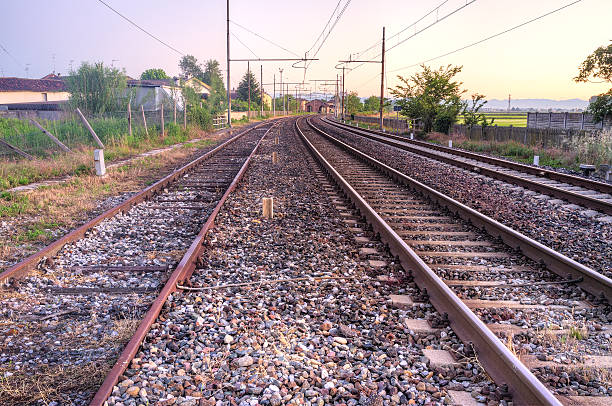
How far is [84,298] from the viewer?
4.64 metres

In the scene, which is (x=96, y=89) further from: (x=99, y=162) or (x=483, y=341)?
(x=483, y=341)

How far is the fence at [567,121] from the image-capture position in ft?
82.6

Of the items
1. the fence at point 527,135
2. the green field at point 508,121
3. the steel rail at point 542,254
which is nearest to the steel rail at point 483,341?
the steel rail at point 542,254

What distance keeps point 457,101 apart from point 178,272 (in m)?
31.3

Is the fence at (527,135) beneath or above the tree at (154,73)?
beneath

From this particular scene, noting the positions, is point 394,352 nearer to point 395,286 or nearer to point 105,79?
point 395,286

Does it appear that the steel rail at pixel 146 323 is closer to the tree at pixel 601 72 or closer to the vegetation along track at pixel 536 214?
the vegetation along track at pixel 536 214

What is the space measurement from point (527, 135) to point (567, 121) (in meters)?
9.57

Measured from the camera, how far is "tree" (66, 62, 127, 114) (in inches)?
1119

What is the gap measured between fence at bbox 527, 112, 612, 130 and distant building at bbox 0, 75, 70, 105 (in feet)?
164

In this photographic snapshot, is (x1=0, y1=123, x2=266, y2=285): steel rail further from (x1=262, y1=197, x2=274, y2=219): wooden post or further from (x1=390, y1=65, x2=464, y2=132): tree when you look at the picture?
(x1=390, y1=65, x2=464, y2=132): tree

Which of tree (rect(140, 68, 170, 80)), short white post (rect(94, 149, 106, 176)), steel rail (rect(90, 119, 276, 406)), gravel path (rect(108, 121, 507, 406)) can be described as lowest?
gravel path (rect(108, 121, 507, 406))

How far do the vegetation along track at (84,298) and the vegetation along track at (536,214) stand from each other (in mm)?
5204

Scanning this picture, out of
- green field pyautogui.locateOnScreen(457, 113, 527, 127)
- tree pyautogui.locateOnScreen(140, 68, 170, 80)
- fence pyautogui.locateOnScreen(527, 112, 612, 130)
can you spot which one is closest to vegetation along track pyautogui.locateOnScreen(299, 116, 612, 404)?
fence pyautogui.locateOnScreen(527, 112, 612, 130)
